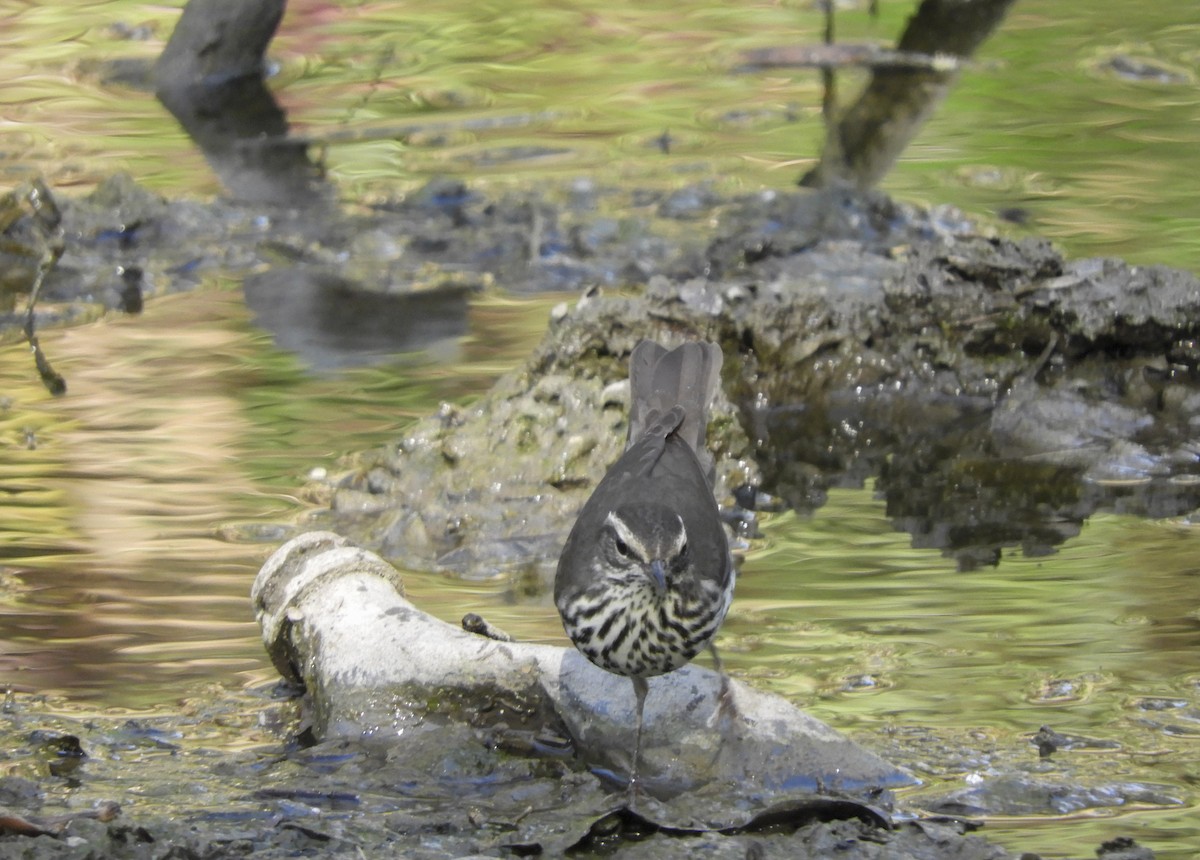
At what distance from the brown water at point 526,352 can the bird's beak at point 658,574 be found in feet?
2.35

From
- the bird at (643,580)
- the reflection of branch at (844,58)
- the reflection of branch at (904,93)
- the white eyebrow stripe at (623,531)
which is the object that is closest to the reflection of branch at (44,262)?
the bird at (643,580)

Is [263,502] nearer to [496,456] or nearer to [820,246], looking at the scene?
[496,456]

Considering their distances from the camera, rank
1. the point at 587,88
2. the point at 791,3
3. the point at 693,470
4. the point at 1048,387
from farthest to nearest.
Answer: the point at 791,3
the point at 587,88
the point at 1048,387
the point at 693,470

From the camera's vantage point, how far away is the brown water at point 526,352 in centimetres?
488

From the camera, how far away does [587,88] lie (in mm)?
12742

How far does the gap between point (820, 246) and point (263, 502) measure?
9.62ft

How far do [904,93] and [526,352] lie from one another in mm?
4612

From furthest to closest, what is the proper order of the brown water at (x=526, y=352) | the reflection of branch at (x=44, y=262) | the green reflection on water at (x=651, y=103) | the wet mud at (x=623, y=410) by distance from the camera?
the green reflection on water at (x=651, y=103) < the reflection of branch at (x=44, y=262) < the brown water at (x=526, y=352) < the wet mud at (x=623, y=410)

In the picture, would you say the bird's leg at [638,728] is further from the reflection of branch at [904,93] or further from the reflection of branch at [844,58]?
the reflection of branch at [844,58]

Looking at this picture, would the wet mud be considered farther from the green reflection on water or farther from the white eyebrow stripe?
the green reflection on water

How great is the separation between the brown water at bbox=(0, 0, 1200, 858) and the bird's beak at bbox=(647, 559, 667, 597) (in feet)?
2.35

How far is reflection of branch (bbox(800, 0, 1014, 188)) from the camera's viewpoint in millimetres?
10188

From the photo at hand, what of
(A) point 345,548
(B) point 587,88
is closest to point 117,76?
(B) point 587,88

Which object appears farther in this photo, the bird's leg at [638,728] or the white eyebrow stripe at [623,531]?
the bird's leg at [638,728]
